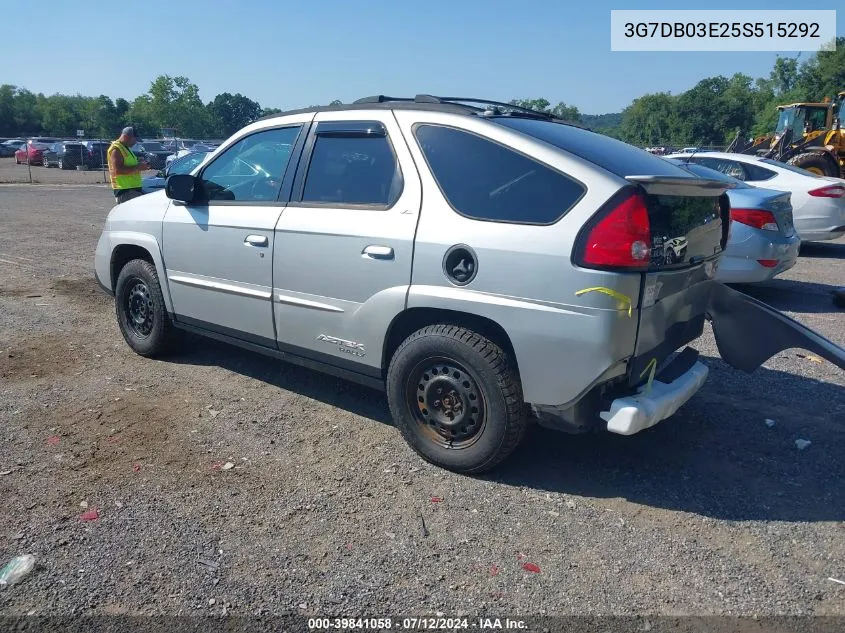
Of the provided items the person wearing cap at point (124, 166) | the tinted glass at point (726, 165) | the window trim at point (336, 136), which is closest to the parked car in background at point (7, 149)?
the person wearing cap at point (124, 166)

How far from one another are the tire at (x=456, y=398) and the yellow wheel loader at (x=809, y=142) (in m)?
18.6

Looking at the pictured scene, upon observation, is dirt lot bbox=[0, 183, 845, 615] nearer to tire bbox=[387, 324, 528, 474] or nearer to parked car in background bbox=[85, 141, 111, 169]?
tire bbox=[387, 324, 528, 474]

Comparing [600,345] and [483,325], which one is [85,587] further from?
[600,345]

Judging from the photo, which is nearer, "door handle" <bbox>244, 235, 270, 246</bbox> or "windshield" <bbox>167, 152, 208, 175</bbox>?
"door handle" <bbox>244, 235, 270, 246</bbox>

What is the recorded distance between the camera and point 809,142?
2266cm

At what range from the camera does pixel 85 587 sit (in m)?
2.87

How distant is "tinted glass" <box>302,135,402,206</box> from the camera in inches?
159

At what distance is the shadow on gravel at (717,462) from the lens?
3617 millimetres

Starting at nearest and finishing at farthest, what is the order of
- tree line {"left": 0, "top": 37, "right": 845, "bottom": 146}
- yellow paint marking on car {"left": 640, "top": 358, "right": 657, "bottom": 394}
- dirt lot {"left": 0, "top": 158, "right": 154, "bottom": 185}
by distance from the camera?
1. yellow paint marking on car {"left": 640, "top": 358, "right": 657, "bottom": 394}
2. dirt lot {"left": 0, "top": 158, "right": 154, "bottom": 185}
3. tree line {"left": 0, "top": 37, "right": 845, "bottom": 146}

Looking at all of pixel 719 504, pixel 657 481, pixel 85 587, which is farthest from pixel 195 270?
pixel 719 504

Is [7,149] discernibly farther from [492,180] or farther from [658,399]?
[658,399]

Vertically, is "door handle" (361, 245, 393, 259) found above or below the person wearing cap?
below

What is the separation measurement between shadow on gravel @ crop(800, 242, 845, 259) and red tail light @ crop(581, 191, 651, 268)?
33.0 ft

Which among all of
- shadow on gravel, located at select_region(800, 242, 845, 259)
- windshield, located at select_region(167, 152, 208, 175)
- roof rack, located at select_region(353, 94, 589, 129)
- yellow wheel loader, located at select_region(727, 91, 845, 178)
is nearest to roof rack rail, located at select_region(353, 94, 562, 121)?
roof rack, located at select_region(353, 94, 589, 129)
